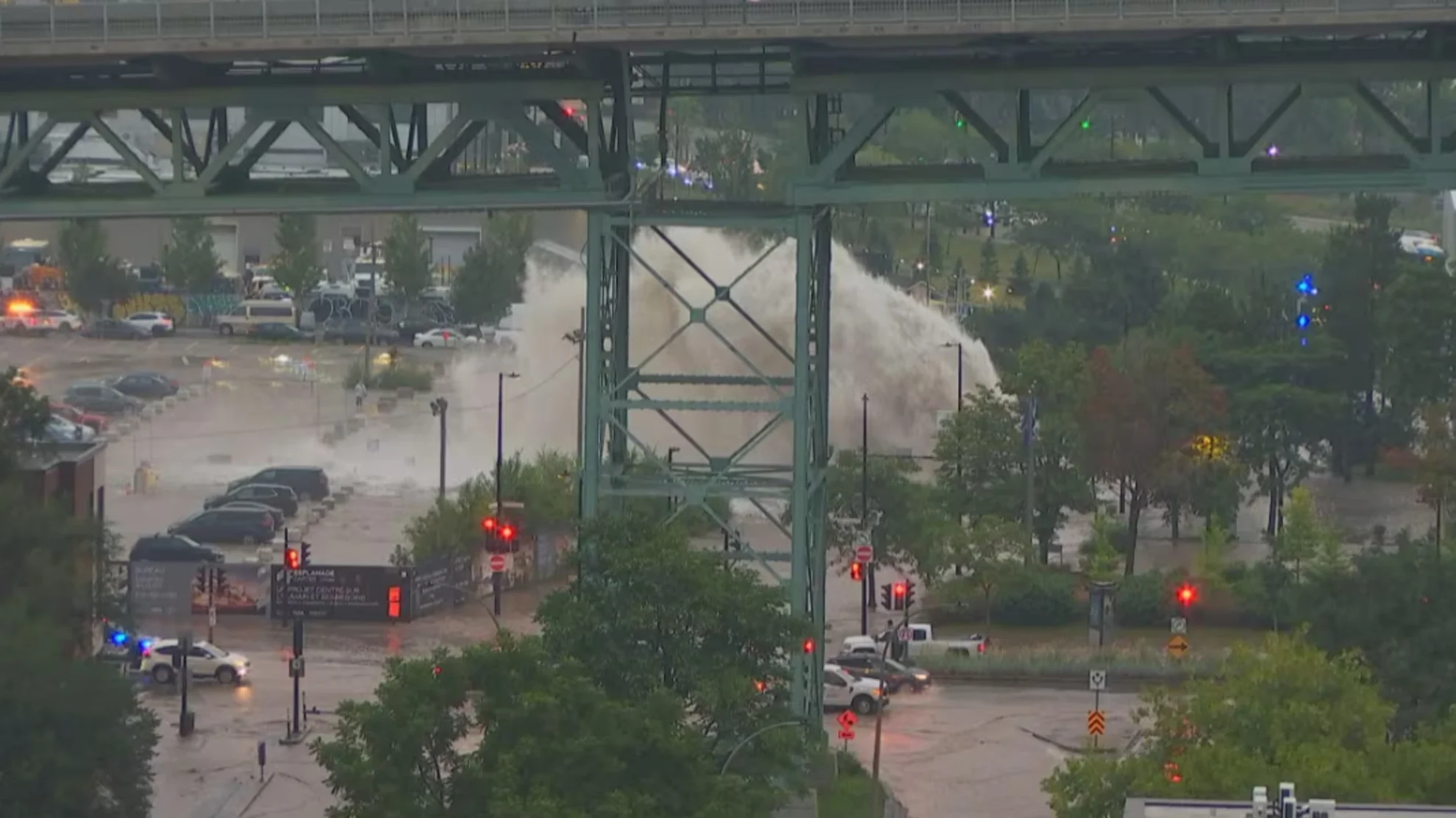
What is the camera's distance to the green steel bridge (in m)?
38.6

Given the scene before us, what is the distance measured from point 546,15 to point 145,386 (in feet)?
184

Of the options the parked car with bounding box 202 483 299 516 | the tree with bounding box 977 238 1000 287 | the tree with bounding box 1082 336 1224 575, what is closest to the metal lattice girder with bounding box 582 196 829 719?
the tree with bounding box 1082 336 1224 575

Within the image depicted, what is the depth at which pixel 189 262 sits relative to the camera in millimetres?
112562

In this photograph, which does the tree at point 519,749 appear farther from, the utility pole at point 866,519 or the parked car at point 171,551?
the parked car at point 171,551

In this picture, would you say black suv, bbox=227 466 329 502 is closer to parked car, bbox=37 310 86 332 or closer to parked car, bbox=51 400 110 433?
parked car, bbox=51 400 110 433

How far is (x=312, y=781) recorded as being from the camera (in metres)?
49.0

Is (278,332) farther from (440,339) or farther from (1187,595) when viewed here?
(1187,595)

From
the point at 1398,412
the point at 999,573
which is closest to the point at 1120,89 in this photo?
the point at 999,573

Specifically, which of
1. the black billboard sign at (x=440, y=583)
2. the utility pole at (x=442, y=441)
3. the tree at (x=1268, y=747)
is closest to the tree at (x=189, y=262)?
the utility pole at (x=442, y=441)

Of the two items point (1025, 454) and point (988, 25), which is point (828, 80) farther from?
point (1025, 454)

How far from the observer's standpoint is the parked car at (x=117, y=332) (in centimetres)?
10569

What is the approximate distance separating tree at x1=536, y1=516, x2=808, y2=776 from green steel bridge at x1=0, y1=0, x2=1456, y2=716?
260cm

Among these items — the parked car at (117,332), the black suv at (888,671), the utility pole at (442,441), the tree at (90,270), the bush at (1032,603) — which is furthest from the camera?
the tree at (90,270)

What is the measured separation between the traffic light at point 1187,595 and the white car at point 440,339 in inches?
1709
